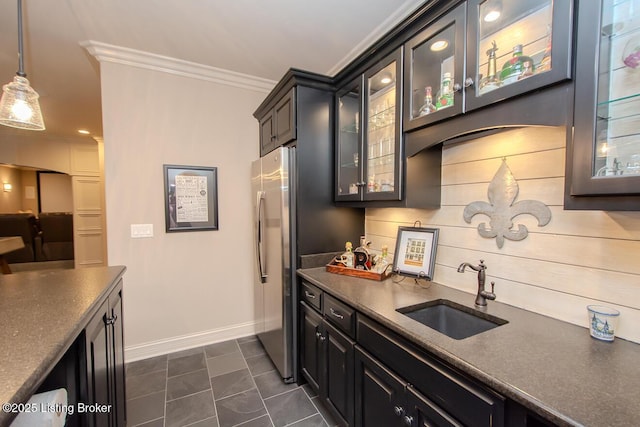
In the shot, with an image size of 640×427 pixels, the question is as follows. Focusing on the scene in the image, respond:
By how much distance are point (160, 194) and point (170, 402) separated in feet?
5.65

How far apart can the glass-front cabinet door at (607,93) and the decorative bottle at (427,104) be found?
2.09 feet

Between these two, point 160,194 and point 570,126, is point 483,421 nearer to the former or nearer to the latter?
point 570,126

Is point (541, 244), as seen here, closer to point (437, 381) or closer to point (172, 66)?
point (437, 381)

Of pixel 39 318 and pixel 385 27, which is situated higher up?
pixel 385 27

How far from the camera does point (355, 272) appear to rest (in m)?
1.95

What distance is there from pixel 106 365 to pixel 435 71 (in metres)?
2.21

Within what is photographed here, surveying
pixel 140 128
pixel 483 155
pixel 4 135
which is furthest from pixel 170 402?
pixel 4 135

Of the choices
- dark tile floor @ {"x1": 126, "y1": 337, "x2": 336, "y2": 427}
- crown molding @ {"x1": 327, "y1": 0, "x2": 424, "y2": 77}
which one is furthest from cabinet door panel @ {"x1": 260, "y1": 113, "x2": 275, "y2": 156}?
dark tile floor @ {"x1": 126, "y1": 337, "x2": 336, "y2": 427}

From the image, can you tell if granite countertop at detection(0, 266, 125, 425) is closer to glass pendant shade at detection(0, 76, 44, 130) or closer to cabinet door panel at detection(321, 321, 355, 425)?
glass pendant shade at detection(0, 76, 44, 130)

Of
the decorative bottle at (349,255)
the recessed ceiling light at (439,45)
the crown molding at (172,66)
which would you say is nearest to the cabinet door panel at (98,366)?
the decorative bottle at (349,255)

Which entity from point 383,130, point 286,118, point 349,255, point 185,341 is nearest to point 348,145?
point 383,130

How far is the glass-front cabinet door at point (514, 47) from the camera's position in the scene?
0.92 meters

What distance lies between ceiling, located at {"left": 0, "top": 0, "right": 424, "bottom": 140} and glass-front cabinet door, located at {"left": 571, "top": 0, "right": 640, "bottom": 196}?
123cm

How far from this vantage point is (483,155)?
4.94 ft
